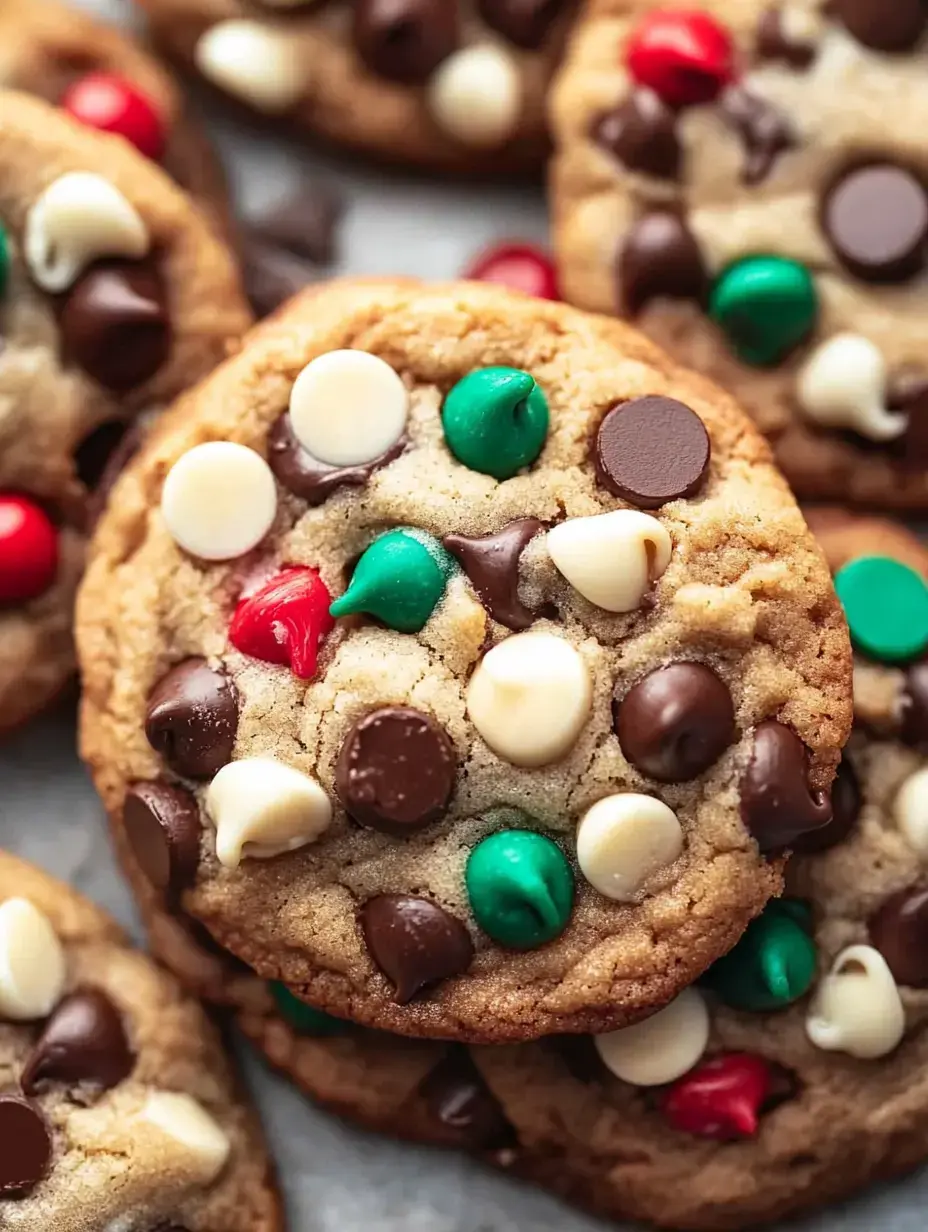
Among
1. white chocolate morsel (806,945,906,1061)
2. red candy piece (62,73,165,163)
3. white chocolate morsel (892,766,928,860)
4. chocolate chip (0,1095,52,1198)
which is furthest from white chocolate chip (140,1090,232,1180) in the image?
red candy piece (62,73,165,163)

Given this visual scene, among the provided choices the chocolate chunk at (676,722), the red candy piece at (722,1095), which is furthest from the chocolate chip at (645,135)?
the red candy piece at (722,1095)

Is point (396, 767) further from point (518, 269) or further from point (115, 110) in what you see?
point (115, 110)

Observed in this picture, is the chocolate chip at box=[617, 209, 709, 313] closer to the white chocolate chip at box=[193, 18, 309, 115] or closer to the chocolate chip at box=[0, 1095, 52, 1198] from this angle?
the white chocolate chip at box=[193, 18, 309, 115]

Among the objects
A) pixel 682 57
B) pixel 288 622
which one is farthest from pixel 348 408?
pixel 682 57

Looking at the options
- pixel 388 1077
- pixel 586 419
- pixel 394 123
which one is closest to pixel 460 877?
pixel 388 1077

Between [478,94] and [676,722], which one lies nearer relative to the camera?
[676,722]
